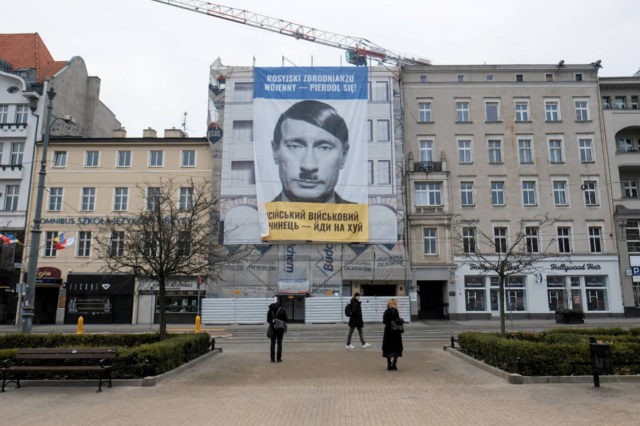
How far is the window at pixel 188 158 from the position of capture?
3628cm

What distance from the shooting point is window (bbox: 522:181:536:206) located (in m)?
36.5

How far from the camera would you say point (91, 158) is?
3641 cm

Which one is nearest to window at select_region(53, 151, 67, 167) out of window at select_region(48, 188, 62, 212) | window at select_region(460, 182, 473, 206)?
window at select_region(48, 188, 62, 212)

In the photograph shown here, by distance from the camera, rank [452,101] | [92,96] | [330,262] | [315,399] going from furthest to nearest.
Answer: [92,96] → [452,101] → [330,262] → [315,399]

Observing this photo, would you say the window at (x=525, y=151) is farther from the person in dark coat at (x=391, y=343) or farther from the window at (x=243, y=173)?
the person in dark coat at (x=391, y=343)

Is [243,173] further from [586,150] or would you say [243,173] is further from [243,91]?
[586,150]

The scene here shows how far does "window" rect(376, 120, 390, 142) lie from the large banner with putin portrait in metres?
1.13

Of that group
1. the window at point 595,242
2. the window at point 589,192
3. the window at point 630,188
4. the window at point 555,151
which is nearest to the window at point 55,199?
the window at point 555,151

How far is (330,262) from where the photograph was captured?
3450 centimetres

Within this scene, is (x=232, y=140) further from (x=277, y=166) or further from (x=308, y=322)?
(x=308, y=322)

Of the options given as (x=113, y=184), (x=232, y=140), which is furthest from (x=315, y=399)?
(x=113, y=184)

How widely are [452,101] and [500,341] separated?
29.6m

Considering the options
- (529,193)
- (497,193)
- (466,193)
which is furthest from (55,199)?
(529,193)

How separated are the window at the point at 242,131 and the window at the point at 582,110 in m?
25.6
